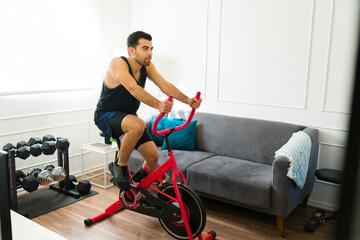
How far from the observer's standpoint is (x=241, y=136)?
3.59 meters

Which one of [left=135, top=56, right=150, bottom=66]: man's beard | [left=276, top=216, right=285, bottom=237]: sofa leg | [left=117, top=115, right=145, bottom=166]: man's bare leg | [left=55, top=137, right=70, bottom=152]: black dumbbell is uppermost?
[left=135, top=56, right=150, bottom=66]: man's beard

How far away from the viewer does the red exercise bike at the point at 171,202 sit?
255cm

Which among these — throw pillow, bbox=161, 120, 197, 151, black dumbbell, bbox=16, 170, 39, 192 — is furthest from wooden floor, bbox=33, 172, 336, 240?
throw pillow, bbox=161, 120, 197, 151

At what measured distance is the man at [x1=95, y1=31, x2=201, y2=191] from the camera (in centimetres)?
258

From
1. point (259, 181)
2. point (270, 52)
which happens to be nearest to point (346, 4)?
point (270, 52)

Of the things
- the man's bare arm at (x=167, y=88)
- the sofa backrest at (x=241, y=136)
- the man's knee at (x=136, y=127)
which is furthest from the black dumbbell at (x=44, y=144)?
the sofa backrest at (x=241, y=136)

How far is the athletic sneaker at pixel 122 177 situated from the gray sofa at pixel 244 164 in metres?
0.39

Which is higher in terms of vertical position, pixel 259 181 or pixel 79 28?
pixel 79 28

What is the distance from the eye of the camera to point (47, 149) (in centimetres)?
334

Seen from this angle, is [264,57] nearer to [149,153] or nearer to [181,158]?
[181,158]

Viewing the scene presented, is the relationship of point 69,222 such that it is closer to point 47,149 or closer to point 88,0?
point 47,149

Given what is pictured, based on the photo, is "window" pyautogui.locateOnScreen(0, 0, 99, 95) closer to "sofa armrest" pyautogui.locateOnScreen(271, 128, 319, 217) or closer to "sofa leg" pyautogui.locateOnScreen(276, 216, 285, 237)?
"sofa armrest" pyautogui.locateOnScreen(271, 128, 319, 217)

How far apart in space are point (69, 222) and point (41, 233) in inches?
67.5

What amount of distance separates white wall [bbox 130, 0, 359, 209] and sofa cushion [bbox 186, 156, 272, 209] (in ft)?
2.23
